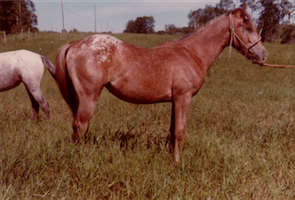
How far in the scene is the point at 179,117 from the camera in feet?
10.7

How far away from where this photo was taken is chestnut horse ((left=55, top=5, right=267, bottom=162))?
294 cm

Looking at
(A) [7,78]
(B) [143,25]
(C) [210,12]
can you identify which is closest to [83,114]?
(A) [7,78]

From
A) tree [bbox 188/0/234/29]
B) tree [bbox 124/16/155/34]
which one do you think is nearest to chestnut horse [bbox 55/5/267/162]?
tree [bbox 188/0/234/29]

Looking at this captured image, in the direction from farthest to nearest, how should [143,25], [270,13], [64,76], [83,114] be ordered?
[143,25] < [270,13] < [64,76] < [83,114]

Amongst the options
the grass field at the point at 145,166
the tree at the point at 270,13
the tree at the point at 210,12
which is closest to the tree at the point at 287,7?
the tree at the point at 270,13

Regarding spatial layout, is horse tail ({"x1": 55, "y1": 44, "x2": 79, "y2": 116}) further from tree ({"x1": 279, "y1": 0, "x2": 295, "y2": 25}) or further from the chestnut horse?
tree ({"x1": 279, "y1": 0, "x2": 295, "y2": 25})

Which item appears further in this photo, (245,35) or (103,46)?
(245,35)

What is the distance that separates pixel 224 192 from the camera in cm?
265

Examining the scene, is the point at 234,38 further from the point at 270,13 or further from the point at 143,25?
the point at 143,25

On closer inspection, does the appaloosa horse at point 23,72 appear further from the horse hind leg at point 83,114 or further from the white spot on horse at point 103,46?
the white spot on horse at point 103,46

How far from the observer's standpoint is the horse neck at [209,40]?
11.2 feet

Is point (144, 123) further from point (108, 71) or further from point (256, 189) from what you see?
point (256, 189)

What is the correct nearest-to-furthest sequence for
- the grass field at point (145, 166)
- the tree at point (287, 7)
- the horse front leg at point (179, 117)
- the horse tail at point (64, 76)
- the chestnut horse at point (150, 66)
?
the grass field at point (145, 166) → the chestnut horse at point (150, 66) → the horse tail at point (64, 76) → the horse front leg at point (179, 117) → the tree at point (287, 7)

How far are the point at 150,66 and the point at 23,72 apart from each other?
3.69m
